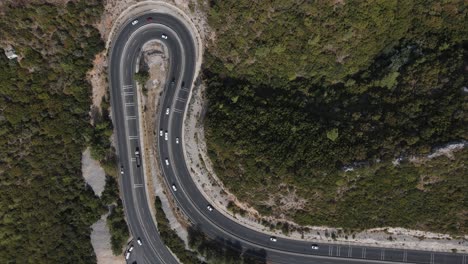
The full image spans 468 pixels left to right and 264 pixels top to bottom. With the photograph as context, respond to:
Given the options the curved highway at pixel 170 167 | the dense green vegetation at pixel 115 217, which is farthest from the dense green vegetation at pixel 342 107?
the dense green vegetation at pixel 115 217

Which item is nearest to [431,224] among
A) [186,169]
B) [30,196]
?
[186,169]

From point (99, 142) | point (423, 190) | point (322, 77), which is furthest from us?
point (99, 142)

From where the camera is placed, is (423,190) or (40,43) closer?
(423,190)

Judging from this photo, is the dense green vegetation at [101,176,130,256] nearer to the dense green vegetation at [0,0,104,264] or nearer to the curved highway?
the curved highway

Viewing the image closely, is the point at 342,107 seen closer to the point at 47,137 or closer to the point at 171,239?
the point at 171,239

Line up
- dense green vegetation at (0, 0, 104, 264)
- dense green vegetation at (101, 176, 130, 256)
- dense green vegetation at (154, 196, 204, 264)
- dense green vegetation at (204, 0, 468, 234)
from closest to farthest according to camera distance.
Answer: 1. dense green vegetation at (204, 0, 468, 234)
2. dense green vegetation at (0, 0, 104, 264)
3. dense green vegetation at (154, 196, 204, 264)
4. dense green vegetation at (101, 176, 130, 256)

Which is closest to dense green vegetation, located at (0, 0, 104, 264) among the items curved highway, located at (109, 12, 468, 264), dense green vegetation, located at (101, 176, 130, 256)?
dense green vegetation, located at (101, 176, 130, 256)

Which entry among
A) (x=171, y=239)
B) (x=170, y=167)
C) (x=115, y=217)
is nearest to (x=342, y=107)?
(x=170, y=167)

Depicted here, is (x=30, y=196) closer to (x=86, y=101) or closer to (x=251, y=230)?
→ (x=86, y=101)
